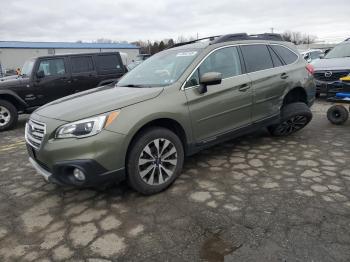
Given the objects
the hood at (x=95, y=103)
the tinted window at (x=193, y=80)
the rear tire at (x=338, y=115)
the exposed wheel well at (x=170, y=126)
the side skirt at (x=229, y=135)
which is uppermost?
the tinted window at (x=193, y=80)

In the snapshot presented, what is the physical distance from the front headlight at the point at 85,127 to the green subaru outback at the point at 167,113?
0.03 ft

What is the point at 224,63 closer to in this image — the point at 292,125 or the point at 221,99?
the point at 221,99

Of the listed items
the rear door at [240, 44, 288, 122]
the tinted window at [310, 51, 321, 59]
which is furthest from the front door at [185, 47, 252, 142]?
the tinted window at [310, 51, 321, 59]

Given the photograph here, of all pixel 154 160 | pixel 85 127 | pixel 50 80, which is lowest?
pixel 154 160

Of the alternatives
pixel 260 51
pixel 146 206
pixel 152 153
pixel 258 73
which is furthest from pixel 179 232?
pixel 260 51

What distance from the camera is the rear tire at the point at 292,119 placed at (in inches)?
215

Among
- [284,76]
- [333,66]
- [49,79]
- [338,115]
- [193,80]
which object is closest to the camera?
[193,80]

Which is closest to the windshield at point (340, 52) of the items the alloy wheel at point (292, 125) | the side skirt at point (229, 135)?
the alloy wheel at point (292, 125)

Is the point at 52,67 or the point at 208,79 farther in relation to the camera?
the point at 52,67

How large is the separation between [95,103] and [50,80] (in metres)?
5.97

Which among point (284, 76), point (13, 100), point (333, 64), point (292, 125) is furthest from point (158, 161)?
point (333, 64)

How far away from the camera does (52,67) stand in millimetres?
9164

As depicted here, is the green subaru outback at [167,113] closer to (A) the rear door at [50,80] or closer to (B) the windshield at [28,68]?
(A) the rear door at [50,80]

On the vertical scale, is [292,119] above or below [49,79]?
below
